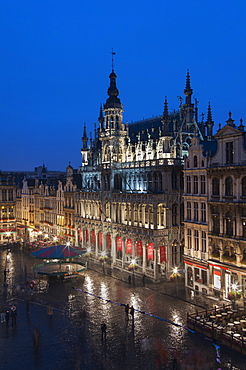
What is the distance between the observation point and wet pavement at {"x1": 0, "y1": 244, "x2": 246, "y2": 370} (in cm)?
2794

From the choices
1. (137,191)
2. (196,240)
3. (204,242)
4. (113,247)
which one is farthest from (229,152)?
(113,247)

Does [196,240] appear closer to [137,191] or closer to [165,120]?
[137,191]

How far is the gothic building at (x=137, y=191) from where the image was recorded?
54.3 meters

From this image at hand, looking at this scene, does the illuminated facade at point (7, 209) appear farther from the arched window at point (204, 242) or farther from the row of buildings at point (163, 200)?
the arched window at point (204, 242)

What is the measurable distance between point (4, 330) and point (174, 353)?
53.1ft

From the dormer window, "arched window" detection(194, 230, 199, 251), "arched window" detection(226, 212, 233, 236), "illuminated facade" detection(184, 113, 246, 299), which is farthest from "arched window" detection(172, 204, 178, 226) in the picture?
the dormer window

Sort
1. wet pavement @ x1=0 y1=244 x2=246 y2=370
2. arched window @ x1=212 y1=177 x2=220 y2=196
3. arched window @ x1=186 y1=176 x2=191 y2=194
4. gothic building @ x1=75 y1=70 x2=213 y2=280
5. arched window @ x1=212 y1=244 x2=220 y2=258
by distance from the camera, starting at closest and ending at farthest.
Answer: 1. wet pavement @ x1=0 y1=244 x2=246 y2=370
2. arched window @ x1=212 y1=244 x2=220 y2=258
3. arched window @ x1=212 y1=177 x2=220 y2=196
4. arched window @ x1=186 y1=176 x2=191 y2=194
5. gothic building @ x1=75 y1=70 x2=213 y2=280

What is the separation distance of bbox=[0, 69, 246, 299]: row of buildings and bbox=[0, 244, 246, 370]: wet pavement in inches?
208

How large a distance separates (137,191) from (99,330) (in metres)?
29.1

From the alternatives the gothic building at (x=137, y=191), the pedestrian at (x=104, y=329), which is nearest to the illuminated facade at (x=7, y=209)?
the gothic building at (x=137, y=191)

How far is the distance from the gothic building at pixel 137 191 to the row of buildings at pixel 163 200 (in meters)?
0.16

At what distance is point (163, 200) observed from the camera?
54.1 metres

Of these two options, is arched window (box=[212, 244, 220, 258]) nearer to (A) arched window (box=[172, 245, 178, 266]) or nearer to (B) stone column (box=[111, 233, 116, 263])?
(A) arched window (box=[172, 245, 178, 266])

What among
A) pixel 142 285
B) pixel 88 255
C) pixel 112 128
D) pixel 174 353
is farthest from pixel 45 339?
pixel 112 128
